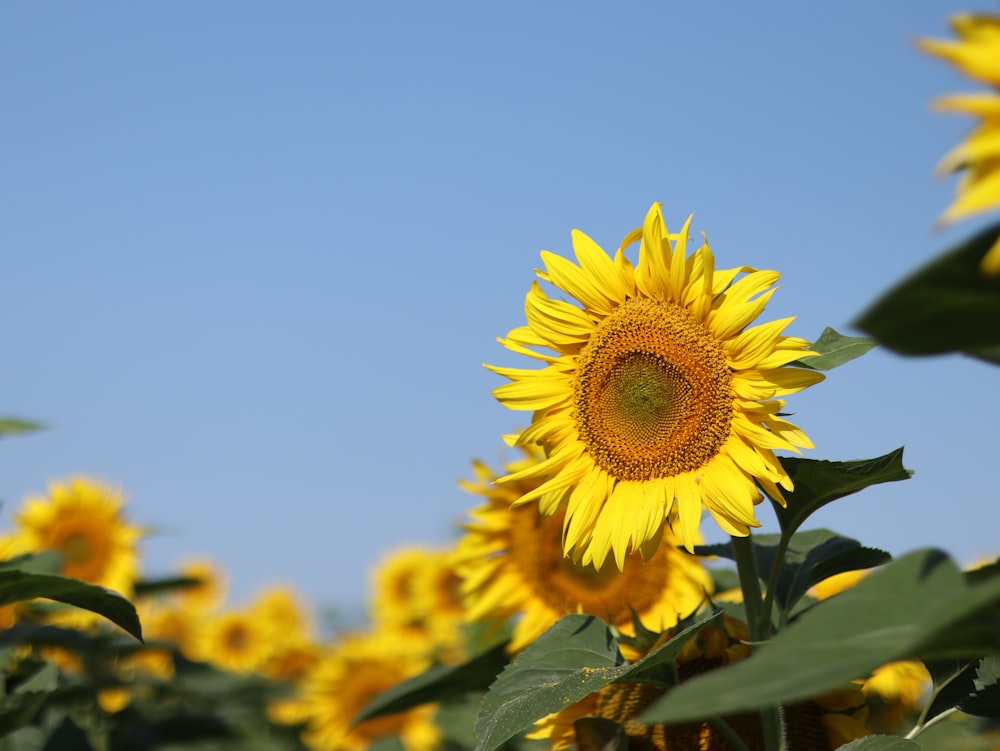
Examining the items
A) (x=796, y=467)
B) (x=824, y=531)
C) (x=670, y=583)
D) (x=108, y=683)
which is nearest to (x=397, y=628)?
(x=108, y=683)

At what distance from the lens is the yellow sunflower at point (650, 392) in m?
2.33

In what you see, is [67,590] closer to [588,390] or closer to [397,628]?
Answer: [588,390]

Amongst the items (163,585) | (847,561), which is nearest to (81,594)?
(847,561)

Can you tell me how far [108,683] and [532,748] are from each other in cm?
205

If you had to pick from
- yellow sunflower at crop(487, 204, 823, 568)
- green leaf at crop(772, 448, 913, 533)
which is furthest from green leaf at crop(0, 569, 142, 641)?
green leaf at crop(772, 448, 913, 533)

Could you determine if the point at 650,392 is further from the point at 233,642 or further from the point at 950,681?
the point at 233,642

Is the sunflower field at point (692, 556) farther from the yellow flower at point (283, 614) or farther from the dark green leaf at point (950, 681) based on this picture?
the yellow flower at point (283, 614)

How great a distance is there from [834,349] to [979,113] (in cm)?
118

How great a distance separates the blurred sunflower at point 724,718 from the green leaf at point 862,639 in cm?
113

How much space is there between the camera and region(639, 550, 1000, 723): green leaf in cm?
110

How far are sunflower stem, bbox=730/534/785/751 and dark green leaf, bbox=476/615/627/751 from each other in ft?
0.87

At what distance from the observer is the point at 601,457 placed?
2570mm

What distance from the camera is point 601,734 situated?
2.34 m

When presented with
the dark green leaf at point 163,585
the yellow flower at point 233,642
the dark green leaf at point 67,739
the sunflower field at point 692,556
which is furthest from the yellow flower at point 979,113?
the yellow flower at point 233,642
